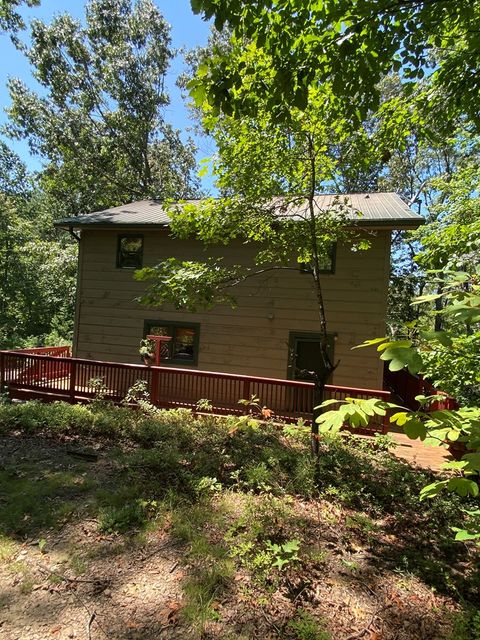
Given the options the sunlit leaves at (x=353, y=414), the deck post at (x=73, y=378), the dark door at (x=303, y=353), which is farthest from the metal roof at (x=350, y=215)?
the sunlit leaves at (x=353, y=414)

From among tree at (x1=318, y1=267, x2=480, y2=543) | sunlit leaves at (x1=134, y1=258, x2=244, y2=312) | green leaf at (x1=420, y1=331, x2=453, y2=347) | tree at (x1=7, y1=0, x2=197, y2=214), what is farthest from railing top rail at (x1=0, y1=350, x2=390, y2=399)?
tree at (x1=7, y1=0, x2=197, y2=214)

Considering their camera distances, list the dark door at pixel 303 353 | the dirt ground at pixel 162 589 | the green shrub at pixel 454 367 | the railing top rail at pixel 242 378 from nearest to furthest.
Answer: the dirt ground at pixel 162 589, the green shrub at pixel 454 367, the railing top rail at pixel 242 378, the dark door at pixel 303 353

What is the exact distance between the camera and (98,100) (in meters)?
22.9

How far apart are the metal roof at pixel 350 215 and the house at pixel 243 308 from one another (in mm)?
28

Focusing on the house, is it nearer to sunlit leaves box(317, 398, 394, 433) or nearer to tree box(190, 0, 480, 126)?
tree box(190, 0, 480, 126)

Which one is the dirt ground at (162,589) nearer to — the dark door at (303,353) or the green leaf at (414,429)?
the green leaf at (414,429)

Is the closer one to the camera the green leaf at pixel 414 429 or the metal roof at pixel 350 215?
the green leaf at pixel 414 429

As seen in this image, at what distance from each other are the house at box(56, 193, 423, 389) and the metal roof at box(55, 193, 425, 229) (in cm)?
3

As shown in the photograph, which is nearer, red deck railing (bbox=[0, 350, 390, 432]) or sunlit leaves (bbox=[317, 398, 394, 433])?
sunlit leaves (bbox=[317, 398, 394, 433])

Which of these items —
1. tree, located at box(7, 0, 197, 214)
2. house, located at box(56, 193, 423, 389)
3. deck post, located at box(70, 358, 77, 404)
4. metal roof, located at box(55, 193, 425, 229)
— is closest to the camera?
metal roof, located at box(55, 193, 425, 229)

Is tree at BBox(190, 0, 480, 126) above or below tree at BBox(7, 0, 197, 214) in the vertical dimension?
below

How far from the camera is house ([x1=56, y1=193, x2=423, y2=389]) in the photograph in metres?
9.34

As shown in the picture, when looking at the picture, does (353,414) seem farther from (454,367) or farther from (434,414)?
(454,367)

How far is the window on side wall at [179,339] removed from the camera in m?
10.6
